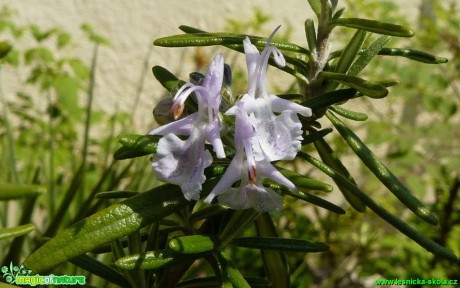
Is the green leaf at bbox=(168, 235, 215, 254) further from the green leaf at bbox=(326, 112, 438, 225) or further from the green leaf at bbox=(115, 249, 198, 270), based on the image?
the green leaf at bbox=(326, 112, 438, 225)

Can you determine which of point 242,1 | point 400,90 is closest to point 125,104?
point 242,1

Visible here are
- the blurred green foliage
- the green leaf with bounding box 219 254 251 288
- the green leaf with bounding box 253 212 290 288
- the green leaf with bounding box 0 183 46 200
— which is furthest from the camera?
the blurred green foliage

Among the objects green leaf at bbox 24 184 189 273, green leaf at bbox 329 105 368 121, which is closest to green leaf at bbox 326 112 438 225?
green leaf at bbox 329 105 368 121

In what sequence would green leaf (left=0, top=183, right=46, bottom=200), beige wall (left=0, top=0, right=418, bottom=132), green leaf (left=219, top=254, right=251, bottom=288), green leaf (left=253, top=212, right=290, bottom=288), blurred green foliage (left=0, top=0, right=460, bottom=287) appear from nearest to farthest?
green leaf (left=0, top=183, right=46, bottom=200) < green leaf (left=219, top=254, right=251, bottom=288) < green leaf (left=253, top=212, right=290, bottom=288) < blurred green foliage (left=0, top=0, right=460, bottom=287) < beige wall (left=0, top=0, right=418, bottom=132)

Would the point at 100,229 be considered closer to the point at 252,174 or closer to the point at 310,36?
the point at 252,174

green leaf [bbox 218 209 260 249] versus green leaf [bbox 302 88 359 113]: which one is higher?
green leaf [bbox 302 88 359 113]

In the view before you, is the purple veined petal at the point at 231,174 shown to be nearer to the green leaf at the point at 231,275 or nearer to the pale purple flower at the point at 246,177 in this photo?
the pale purple flower at the point at 246,177

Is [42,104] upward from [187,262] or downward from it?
downward

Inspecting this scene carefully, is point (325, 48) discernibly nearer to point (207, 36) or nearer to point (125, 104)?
point (207, 36)
